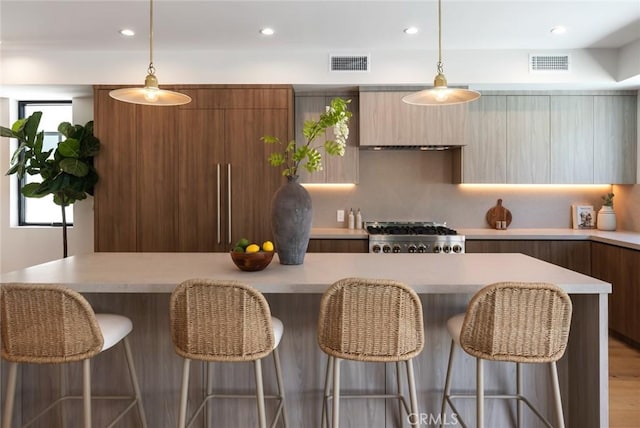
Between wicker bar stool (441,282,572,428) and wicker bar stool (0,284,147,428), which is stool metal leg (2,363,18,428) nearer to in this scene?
wicker bar stool (0,284,147,428)

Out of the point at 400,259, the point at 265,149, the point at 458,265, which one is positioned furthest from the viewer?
the point at 265,149

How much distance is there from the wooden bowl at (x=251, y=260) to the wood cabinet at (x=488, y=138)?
2844 mm

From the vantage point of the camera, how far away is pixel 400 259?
2355 mm

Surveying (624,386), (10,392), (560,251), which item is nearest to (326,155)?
(560,251)

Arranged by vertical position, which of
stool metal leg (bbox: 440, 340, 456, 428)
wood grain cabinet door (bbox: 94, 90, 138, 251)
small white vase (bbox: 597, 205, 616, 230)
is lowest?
stool metal leg (bbox: 440, 340, 456, 428)

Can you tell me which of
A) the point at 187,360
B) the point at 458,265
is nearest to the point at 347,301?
the point at 187,360

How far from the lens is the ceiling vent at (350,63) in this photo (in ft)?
12.6

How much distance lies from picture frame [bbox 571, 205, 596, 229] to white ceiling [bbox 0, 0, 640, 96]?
62.0 inches

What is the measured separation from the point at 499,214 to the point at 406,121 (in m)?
1.46

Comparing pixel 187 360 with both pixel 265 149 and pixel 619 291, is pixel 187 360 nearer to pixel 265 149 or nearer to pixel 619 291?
pixel 265 149

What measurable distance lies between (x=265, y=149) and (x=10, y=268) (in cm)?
326

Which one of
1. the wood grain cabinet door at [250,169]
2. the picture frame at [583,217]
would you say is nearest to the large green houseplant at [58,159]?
the wood grain cabinet door at [250,169]

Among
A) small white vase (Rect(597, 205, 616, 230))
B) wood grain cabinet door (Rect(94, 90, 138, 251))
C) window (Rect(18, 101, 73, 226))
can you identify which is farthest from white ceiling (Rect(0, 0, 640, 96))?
small white vase (Rect(597, 205, 616, 230))

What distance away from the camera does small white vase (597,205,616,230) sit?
4.20m
